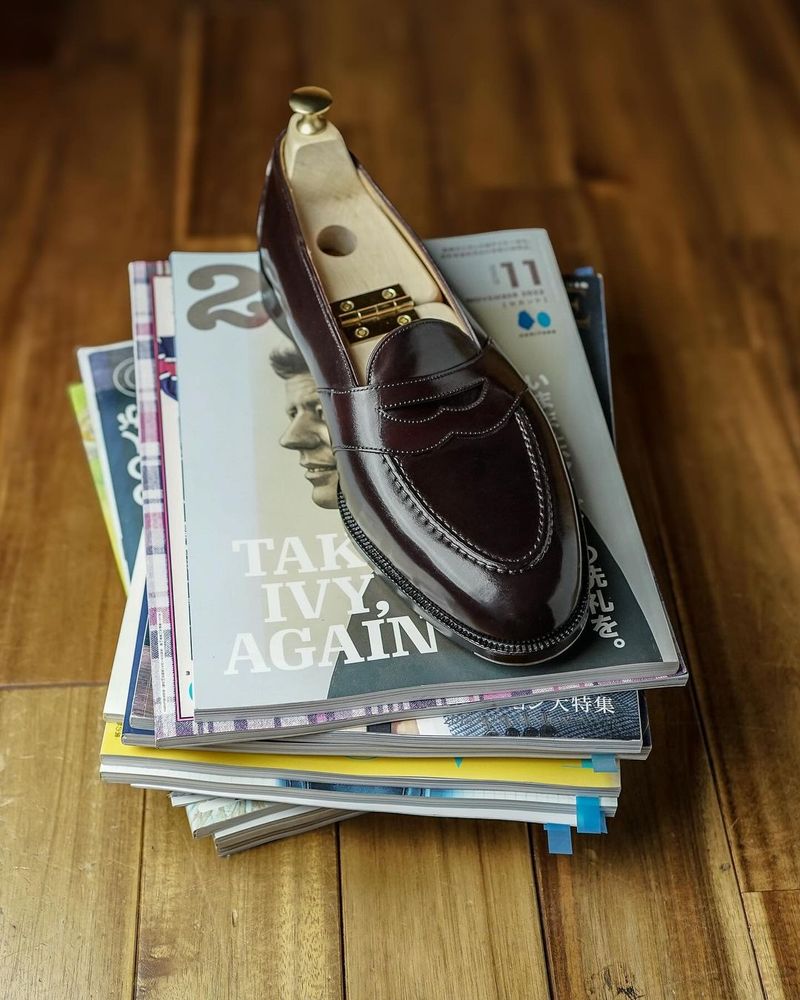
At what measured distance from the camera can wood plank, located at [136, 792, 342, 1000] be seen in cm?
57

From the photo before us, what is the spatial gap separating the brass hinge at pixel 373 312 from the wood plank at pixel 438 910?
30 cm

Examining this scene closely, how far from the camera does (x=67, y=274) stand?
3.05 feet

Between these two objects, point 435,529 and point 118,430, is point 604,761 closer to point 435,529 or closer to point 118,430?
point 435,529

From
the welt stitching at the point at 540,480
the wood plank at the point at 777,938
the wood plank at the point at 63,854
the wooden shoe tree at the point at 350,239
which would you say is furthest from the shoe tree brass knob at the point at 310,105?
the wood plank at the point at 777,938

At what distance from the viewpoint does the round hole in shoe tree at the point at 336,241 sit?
712mm

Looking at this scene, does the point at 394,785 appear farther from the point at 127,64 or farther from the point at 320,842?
the point at 127,64

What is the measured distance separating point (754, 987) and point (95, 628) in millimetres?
456

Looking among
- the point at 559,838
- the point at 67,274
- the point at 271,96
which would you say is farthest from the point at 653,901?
the point at 271,96

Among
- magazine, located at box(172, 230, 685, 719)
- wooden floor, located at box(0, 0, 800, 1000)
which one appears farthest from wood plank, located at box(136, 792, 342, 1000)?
magazine, located at box(172, 230, 685, 719)

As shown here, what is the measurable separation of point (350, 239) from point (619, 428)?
0.26 m

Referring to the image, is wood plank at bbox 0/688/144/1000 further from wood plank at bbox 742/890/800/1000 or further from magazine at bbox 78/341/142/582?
wood plank at bbox 742/890/800/1000

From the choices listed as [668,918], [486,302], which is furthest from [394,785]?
[486,302]

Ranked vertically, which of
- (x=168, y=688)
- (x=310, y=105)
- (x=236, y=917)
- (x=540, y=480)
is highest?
(x=310, y=105)

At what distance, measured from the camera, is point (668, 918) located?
1.94ft
